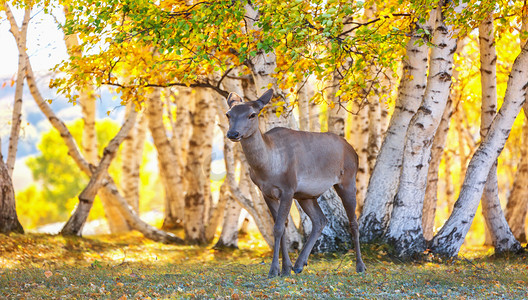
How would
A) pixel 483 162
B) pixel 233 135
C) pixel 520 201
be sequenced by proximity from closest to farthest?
pixel 233 135 → pixel 483 162 → pixel 520 201

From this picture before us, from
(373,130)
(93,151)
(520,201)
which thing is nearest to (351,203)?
(373,130)

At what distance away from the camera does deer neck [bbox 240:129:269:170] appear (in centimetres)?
796

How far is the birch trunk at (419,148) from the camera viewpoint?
36.2 feet

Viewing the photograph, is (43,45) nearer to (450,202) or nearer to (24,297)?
(24,297)

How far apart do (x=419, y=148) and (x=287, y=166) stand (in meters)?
3.58

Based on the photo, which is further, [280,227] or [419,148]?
[419,148]

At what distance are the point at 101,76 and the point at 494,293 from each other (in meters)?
7.34

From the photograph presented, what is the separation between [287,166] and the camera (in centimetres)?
835

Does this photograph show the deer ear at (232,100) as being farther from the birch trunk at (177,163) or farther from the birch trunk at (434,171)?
the birch trunk at (177,163)

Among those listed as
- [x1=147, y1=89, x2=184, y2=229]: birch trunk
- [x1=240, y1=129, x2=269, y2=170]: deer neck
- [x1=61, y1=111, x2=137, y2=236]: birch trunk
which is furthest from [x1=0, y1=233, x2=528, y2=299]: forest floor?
[x1=147, y1=89, x2=184, y2=229]: birch trunk

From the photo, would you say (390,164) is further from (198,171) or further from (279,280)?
(198,171)

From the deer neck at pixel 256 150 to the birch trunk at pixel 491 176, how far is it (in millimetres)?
6122

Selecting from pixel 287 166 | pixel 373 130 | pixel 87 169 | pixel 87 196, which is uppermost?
pixel 373 130

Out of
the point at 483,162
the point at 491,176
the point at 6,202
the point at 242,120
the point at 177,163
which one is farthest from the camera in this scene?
the point at 177,163
